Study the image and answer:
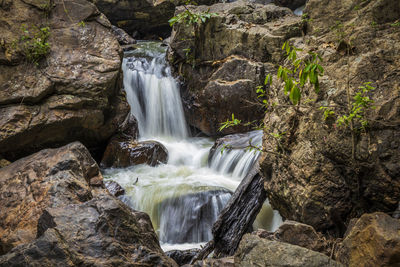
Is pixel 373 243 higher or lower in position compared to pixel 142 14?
lower

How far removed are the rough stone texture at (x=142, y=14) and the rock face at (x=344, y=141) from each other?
10270 millimetres

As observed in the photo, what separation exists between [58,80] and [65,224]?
4.37 metres

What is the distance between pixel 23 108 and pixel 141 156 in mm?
2618

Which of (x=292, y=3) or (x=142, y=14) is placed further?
(x=142, y=14)

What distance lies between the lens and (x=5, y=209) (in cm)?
Answer: 387

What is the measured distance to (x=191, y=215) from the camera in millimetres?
5020

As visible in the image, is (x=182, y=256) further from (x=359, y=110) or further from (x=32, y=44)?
(x=32, y=44)

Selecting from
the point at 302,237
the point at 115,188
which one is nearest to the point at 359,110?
the point at 302,237

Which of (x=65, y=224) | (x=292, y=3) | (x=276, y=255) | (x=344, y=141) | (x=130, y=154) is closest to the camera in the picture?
(x=276, y=255)

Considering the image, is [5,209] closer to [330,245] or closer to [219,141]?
[330,245]

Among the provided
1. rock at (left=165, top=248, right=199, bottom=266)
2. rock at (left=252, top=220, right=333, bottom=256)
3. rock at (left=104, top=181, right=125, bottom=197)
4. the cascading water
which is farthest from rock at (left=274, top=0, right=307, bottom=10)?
rock at (left=252, top=220, right=333, bottom=256)

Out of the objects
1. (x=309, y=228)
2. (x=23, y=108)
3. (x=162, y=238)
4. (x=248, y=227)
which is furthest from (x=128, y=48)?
(x=309, y=228)

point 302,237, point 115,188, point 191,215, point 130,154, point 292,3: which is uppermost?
point 292,3

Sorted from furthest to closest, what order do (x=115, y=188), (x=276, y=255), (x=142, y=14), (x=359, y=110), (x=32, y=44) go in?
(x=142, y=14) → (x=32, y=44) → (x=115, y=188) → (x=359, y=110) → (x=276, y=255)
